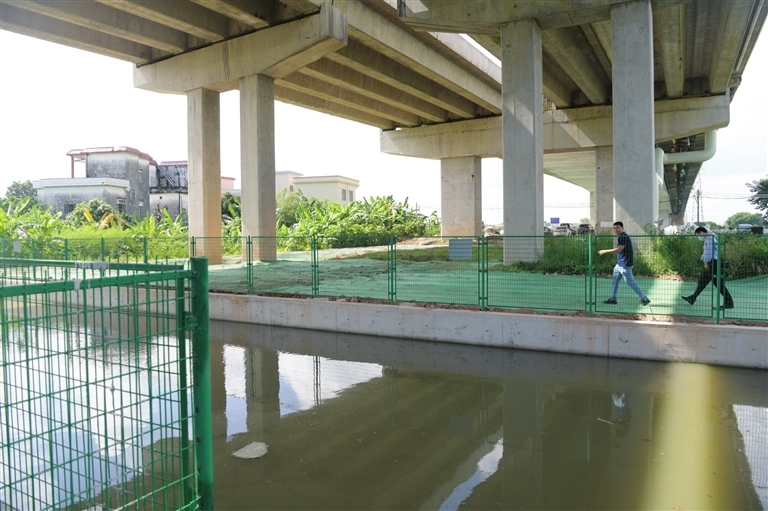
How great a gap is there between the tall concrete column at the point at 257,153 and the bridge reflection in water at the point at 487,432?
14.6m

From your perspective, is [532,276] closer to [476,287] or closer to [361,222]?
[476,287]

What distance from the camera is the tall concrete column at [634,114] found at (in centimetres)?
1803

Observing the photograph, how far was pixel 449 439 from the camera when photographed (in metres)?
5.88

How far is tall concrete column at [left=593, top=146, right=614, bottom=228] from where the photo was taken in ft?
112

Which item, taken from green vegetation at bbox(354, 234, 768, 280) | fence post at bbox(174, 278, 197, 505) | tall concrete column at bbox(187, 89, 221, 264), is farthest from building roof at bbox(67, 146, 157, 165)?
fence post at bbox(174, 278, 197, 505)

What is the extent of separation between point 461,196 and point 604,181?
31.0ft

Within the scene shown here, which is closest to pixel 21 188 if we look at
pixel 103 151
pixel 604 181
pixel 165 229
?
pixel 103 151

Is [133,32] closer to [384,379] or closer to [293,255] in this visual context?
[293,255]

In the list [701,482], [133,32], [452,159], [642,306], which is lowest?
[701,482]

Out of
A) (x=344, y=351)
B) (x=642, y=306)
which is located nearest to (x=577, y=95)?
(x=642, y=306)

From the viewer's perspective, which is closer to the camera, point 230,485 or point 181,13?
point 230,485

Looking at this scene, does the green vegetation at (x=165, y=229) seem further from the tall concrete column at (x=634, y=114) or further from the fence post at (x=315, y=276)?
the tall concrete column at (x=634, y=114)

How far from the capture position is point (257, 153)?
23750 millimetres

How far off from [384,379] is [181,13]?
17924 mm
